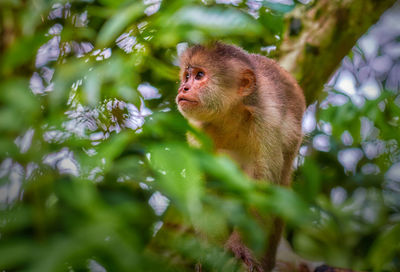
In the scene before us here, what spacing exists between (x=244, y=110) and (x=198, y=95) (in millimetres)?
430

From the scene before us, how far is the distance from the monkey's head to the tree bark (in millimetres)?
801

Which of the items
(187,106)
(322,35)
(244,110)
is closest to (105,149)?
(187,106)

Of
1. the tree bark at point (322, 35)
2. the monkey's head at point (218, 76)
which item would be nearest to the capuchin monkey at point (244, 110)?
the monkey's head at point (218, 76)

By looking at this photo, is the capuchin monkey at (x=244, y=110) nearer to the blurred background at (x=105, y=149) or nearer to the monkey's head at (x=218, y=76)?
the monkey's head at (x=218, y=76)

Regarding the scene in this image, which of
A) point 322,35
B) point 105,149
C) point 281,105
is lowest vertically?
point 281,105

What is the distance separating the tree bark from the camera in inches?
167

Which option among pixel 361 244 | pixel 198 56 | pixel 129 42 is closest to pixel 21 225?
pixel 129 42

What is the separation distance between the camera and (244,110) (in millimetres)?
3783

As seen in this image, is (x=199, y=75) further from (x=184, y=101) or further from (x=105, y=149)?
(x=105, y=149)

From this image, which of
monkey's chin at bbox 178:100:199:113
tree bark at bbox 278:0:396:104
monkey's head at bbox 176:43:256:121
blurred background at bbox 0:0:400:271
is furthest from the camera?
tree bark at bbox 278:0:396:104

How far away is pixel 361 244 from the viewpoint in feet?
17.2

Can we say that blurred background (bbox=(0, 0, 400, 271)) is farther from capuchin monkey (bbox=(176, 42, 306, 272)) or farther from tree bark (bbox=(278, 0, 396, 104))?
tree bark (bbox=(278, 0, 396, 104))

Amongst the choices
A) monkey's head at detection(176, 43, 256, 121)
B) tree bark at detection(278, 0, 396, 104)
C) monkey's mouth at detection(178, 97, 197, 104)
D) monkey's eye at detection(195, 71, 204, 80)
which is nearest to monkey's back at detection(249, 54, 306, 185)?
monkey's head at detection(176, 43, 256, 121)

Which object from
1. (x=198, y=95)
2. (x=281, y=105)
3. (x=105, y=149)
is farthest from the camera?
(x=281, y=105)
